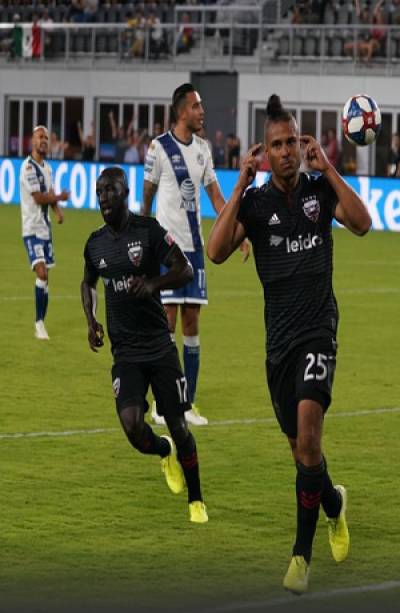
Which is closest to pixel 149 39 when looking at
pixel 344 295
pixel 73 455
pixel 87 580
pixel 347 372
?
pixel 344 295

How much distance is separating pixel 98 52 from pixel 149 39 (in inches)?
96.6

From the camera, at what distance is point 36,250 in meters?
17.8

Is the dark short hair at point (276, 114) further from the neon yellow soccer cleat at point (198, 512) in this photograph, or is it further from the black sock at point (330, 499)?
the neon yellow soccer cleat at point (198, 512)

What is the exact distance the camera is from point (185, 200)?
12.6 meters

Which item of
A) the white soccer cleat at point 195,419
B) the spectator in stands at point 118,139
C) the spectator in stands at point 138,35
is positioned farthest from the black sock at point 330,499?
the spectator in stands at point 138,35

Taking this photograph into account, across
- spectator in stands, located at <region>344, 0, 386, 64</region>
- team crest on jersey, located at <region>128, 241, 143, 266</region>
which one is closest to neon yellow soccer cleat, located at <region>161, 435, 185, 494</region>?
team crest on jersey, located at <region>128, 241, 143, 266</region>

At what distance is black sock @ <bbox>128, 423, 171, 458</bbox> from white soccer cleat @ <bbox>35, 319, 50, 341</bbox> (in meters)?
7.80

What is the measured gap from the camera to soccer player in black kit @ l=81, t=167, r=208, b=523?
9.02 meters

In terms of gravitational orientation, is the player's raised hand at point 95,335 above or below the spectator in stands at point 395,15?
below

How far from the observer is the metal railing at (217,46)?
4178cm

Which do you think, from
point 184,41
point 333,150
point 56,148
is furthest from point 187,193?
point 56,148

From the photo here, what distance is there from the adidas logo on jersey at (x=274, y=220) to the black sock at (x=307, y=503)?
1175 millimetres

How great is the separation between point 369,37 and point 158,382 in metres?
33.1

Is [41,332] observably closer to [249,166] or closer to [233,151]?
[249,166]
